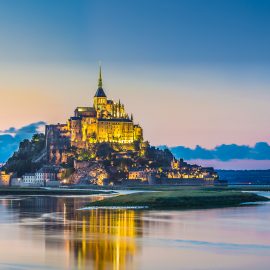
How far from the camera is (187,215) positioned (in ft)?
170

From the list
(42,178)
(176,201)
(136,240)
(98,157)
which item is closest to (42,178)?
(42,178)

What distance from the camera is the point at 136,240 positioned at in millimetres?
35906

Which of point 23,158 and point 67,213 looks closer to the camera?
point 67,213

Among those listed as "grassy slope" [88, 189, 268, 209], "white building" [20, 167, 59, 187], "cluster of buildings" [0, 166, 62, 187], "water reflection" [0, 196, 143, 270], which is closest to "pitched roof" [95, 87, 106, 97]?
"cluster of buildings" [0, 166, 62, 187]

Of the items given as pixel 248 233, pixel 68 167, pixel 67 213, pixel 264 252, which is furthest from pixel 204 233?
pixel 68 167

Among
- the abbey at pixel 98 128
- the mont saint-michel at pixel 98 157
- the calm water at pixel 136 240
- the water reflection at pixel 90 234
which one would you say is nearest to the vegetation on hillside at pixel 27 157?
the mont saint-michel at pixel 98 157

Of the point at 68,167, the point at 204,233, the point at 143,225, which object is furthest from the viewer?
the point at 68,167

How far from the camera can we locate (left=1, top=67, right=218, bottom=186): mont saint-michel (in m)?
151

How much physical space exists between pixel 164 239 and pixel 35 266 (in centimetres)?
1039

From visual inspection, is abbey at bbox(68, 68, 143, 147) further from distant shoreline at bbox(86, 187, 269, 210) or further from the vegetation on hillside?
distant shoreline at bbox(86, 187, 269, 210)

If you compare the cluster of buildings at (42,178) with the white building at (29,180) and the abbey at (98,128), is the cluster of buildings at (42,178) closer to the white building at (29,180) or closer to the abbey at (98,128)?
the white building at (29,180)

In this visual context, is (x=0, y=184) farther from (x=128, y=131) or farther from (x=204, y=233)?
(x=204, y=233)

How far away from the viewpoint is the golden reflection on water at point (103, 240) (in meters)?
28.7

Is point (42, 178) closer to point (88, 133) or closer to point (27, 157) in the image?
point (88, 133)
